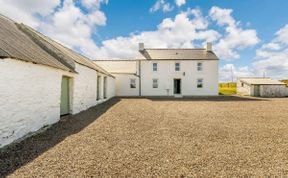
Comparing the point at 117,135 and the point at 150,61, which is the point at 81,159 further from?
the point at 150,61

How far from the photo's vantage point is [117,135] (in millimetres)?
6207

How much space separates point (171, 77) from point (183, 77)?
5.59 ft

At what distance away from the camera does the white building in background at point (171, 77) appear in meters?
25.7

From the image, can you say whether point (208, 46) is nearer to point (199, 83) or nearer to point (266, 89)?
point (199, 83)

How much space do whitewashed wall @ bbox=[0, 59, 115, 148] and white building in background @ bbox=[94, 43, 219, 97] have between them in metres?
17.1

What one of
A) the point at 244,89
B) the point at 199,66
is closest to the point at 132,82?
the point at 199,66

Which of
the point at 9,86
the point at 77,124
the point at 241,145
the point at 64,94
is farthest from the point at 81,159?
the point at 64,94

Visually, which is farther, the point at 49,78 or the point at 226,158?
the point at 49,78

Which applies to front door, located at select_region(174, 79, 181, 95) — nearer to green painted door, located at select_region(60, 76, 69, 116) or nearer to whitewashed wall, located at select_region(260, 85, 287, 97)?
whitewashed wall, located at select_region(260, 85, 287, 97)

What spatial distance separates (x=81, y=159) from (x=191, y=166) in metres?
2.49

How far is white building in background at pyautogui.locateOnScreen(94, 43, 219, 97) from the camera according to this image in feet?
84.4

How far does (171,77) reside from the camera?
2586cm

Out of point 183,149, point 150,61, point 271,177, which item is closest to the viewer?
point 271,177

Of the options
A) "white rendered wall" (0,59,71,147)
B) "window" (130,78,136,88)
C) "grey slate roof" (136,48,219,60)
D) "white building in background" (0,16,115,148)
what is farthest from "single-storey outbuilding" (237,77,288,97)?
"white rendered wall" (0,59,71,147)
